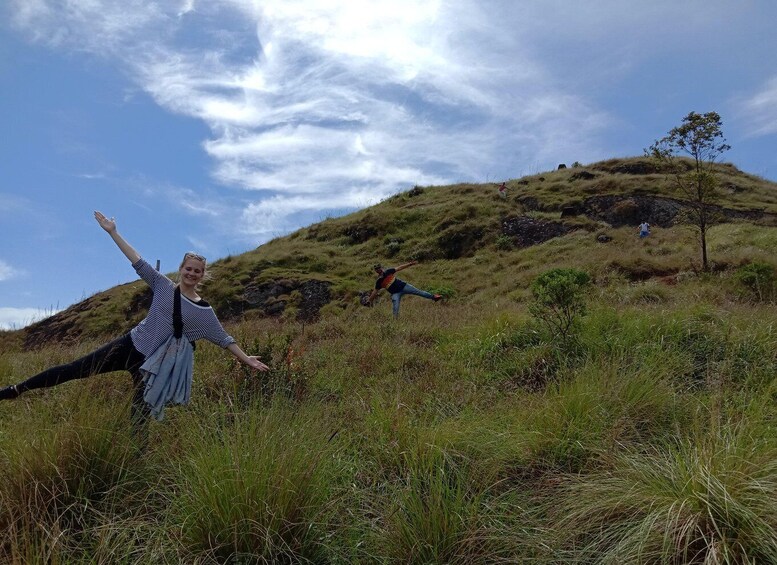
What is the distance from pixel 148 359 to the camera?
432cm

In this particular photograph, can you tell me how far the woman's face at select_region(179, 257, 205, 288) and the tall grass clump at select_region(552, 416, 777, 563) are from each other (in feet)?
10.6

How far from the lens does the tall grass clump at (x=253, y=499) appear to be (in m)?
2.63

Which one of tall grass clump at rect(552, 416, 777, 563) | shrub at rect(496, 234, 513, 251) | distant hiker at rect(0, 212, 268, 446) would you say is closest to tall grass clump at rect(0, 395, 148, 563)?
distant hiker at rect(0, 212, 268, 446)

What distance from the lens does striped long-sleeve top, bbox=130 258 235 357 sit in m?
4.49

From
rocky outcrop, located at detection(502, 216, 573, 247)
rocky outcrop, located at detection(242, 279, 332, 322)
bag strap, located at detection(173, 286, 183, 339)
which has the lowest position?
bag strap, located at detection(173, 286, 183, 339)

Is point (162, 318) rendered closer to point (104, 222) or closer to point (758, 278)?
point (104, 222)

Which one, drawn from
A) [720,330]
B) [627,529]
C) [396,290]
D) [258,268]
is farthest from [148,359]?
[258,268]

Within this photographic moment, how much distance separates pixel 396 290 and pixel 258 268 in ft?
52.4

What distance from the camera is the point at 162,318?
14.8 feet

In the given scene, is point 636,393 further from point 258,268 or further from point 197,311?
point 258,268

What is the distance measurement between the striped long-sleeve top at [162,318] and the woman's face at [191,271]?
0.12m

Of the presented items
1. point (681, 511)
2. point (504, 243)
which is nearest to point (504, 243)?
point (504, 243)

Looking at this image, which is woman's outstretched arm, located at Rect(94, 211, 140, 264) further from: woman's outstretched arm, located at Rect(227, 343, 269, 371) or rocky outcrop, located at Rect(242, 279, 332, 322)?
rocky outcrop, located at Rect(242, 279, 332, 322)

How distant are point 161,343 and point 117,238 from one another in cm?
96
